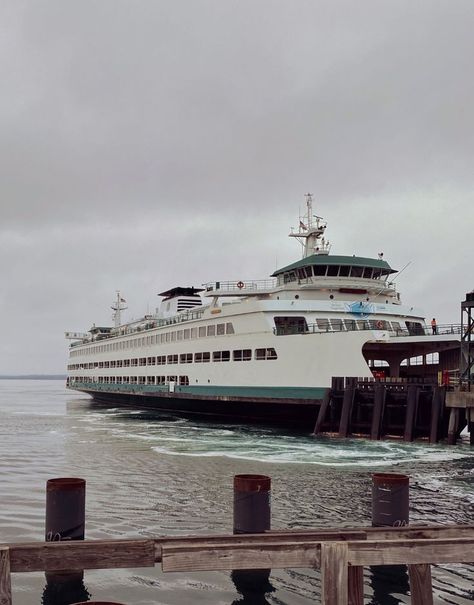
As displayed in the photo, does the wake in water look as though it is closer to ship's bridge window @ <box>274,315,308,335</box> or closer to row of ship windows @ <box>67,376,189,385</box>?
ship's bridge window @ <box>274,315,308,335</box>

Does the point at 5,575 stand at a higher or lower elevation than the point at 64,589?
higher

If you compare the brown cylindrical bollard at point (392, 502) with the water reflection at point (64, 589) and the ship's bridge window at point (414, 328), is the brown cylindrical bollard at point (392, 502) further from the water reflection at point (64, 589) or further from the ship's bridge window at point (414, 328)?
the ship's bridge window at point (414, 328)

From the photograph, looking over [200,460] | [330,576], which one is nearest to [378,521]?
[330,576]

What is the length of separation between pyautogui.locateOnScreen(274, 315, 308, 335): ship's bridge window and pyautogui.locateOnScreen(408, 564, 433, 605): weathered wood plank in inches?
878

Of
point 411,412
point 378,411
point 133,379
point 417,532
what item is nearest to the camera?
point 417,532

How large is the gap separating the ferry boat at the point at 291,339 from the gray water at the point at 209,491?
3152mm

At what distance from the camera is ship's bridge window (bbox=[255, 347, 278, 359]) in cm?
3002

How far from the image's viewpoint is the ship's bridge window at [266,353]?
30.0 metres

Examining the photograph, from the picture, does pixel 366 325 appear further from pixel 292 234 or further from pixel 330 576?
pixel 330 576

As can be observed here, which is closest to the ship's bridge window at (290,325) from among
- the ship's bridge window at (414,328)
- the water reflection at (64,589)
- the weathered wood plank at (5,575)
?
the ship's bridge window at (414,328)

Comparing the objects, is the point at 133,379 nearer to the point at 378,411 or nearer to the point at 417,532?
the point at 378,411

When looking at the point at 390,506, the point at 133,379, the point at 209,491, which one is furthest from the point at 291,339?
the point at 133,379

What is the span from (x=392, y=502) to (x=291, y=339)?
1999 cm

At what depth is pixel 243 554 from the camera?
17.2 ft
